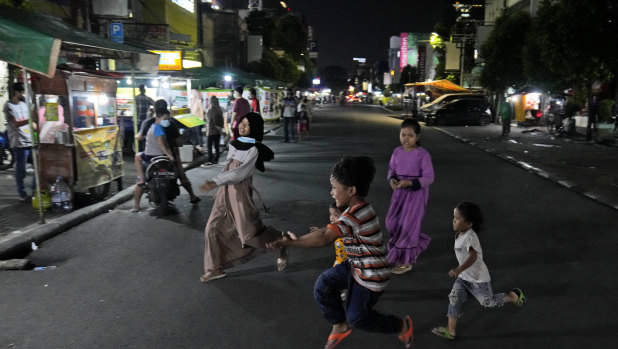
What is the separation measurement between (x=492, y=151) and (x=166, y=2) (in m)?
19.6

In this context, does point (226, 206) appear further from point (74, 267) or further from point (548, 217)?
point (548, 217)

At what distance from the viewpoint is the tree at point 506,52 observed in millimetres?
29266

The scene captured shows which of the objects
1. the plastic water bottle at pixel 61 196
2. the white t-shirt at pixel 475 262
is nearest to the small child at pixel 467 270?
the white t-shirt at pixel 475 262

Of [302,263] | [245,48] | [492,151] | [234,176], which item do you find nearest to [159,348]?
[234,176]

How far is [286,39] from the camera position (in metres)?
67.2

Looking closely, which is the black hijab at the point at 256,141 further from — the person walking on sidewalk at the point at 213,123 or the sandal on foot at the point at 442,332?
the person walking on sidewalk at the point at 213,123

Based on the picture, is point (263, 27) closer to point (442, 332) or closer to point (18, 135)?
point (18, 135)

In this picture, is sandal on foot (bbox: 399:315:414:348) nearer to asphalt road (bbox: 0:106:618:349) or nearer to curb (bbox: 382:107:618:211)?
asphalt road (bbox: 0:106:618:349)

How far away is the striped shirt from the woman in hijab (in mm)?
2114

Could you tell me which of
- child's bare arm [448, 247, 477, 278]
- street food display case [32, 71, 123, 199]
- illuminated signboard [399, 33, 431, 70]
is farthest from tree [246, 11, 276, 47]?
child's bare arm [448, 247, 477, 278]

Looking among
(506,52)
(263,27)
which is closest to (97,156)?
(506,52)

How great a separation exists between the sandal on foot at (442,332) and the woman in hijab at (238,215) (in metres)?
2.02

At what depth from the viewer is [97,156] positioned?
8.86 meters

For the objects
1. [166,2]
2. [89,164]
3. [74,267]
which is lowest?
[74,267]
